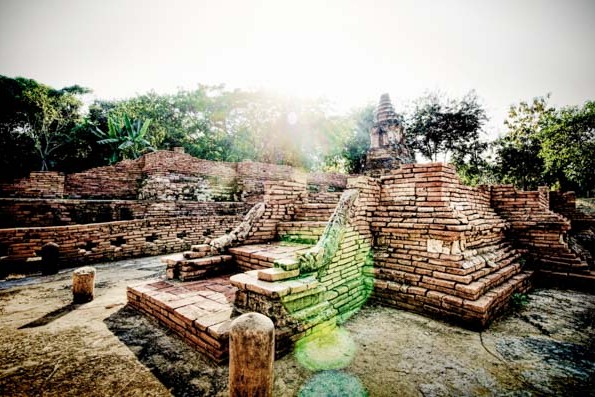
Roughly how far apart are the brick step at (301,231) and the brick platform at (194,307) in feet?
4.39

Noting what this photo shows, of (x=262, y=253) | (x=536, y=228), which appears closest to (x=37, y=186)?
(x=262, y=253)

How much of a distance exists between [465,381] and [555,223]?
166 inches

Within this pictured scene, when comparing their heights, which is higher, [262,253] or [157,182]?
[157,182]

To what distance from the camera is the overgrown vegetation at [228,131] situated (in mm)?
18109

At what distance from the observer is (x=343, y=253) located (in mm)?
3764

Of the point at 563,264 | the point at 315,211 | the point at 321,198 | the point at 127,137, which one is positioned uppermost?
the point at 127,137

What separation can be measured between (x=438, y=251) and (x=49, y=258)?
7.03 meters

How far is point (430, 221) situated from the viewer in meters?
3.76

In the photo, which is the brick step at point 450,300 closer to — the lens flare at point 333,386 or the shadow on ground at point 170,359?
the lens flare at point 333,386

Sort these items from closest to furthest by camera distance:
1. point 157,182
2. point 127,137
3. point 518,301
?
point 518,301 < point 157,182 < point 127,137

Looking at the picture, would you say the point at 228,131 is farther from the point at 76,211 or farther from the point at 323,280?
the point at 323,280

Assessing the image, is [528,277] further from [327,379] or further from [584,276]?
[327,379]

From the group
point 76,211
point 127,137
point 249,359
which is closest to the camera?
point 249,359

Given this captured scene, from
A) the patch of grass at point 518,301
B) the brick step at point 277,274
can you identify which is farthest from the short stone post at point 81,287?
the patch of grass at point 518,301
